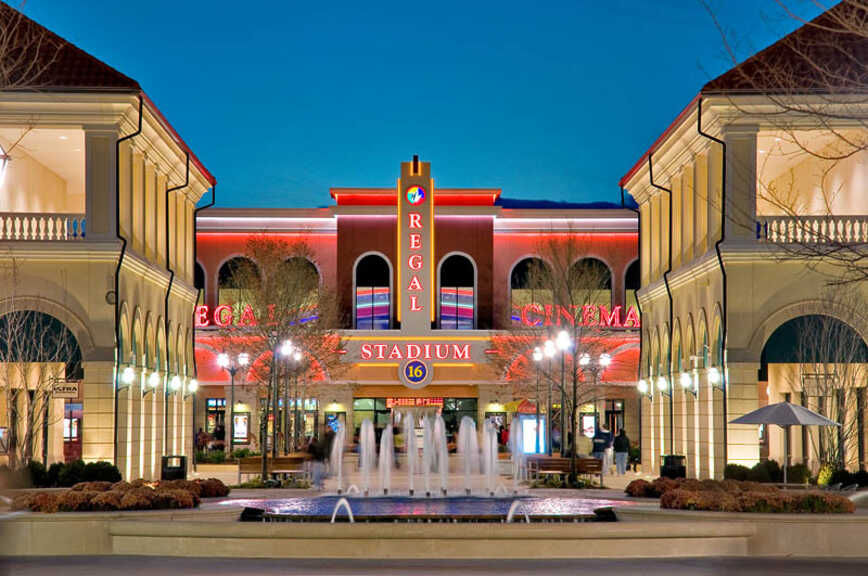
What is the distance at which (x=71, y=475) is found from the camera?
31.1 meters

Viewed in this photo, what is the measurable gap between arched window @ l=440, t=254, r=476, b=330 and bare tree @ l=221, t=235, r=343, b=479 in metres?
6.88

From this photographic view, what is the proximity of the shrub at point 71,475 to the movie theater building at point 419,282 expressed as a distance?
30525mm

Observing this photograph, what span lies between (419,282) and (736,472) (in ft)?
101

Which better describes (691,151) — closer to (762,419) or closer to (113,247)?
(762,419)

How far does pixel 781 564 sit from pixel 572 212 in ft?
151

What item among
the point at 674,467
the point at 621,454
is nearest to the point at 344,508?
the point at 674,467

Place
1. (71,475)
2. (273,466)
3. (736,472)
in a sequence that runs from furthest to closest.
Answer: (273,466) < (736,472) < (71,475)

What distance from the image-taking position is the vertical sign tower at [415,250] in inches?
2419

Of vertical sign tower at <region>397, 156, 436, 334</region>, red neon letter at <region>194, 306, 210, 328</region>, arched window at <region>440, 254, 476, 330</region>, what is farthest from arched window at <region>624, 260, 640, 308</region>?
red neon letter at <region>194, 306, 210, 328</region>

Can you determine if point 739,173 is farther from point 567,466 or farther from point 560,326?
point 560,326

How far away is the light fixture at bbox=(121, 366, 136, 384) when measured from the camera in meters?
35.2

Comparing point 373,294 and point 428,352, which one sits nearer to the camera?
point 428,352

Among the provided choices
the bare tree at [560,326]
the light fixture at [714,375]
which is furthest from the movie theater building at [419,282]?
the light fixture at [714,375]

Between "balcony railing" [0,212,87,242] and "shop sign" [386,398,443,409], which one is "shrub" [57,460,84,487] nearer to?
"balcony railing" [0,212,87,242]
